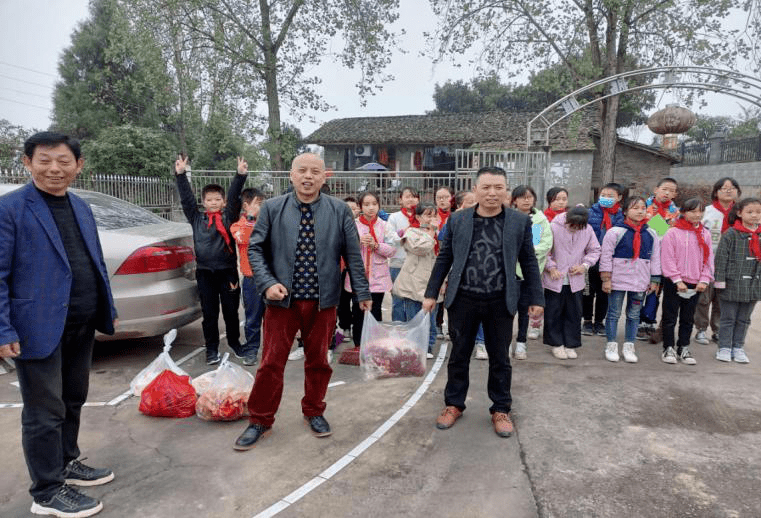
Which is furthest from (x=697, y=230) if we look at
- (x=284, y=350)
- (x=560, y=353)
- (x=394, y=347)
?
(x=284, y=350)

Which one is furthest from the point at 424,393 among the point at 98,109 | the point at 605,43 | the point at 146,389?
the point at 98,109

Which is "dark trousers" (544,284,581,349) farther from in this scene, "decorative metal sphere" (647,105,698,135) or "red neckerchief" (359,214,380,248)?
"decorative metal sphere" (647,105,698,135)

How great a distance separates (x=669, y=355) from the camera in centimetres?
513

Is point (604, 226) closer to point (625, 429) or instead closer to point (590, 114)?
point (625, 429)

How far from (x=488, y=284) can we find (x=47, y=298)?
2.57 meters

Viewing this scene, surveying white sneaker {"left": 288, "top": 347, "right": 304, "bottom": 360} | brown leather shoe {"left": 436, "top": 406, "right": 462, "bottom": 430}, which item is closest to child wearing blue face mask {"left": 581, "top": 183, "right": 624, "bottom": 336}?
brown leather shoe {"left": 436, "top": 406, "right": 462, "bottom": 430}

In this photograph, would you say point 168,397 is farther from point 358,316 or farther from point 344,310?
point 344,310

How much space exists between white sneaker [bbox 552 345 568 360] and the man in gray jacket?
281 cm

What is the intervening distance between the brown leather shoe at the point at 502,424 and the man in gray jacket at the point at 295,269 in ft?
3.86

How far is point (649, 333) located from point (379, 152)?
23.6 m

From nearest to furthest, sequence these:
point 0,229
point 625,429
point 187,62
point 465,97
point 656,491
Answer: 1. point 0,229
2. point 656,491
3. point 625,429
4. point 187,62
5. point 465,97

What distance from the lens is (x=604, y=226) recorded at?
5785mm

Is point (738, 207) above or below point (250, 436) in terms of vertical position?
above

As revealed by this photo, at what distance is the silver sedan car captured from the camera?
4449mm
